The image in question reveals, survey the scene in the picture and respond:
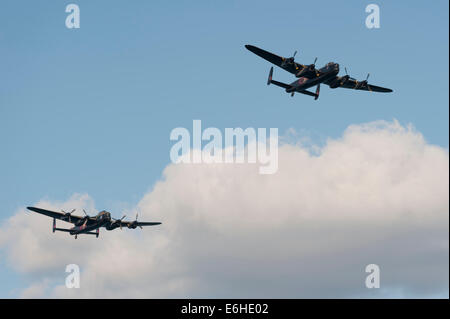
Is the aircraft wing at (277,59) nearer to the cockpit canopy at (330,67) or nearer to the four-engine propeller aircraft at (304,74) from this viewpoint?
the four-engine propeller aircraft at (304,74)

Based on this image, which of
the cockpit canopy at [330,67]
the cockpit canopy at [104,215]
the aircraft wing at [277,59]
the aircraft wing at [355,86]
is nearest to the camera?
the cockpit canopy at [330,67]

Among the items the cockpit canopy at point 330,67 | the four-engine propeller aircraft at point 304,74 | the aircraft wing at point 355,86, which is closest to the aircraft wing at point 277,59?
the four-engine propeller aircraft at point 304,74

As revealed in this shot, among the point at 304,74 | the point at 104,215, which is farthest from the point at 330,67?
the point at 104,215

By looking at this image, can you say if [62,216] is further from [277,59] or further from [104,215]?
[277,59]

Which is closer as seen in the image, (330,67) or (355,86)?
(330,67)

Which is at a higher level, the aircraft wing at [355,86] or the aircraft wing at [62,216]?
the aircraft wing at [355,86]

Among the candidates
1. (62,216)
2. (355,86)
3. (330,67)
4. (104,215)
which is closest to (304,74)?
(330,67)

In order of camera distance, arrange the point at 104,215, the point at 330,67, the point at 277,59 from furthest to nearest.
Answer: the point at 104,215 → the point at 277,59 → the point at 330,67

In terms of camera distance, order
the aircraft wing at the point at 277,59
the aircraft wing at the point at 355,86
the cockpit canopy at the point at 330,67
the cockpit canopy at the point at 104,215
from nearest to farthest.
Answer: the cockpit canopy at the point at 330,67, the aircraft wing at the point at 277,59, the aircraft wing at the point at 355,86, the cockpit canopy at the point at 104,215

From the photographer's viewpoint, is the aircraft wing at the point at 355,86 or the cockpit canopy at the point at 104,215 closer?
the aircraft wing at the point at 355,86

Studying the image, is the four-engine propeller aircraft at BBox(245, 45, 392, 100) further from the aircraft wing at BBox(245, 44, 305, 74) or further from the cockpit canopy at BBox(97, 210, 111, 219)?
the cockpit canopy at BBox(97, 210, 111, 219)

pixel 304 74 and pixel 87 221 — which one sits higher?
pixel 304 74

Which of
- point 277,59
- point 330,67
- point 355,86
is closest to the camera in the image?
point 330,67
